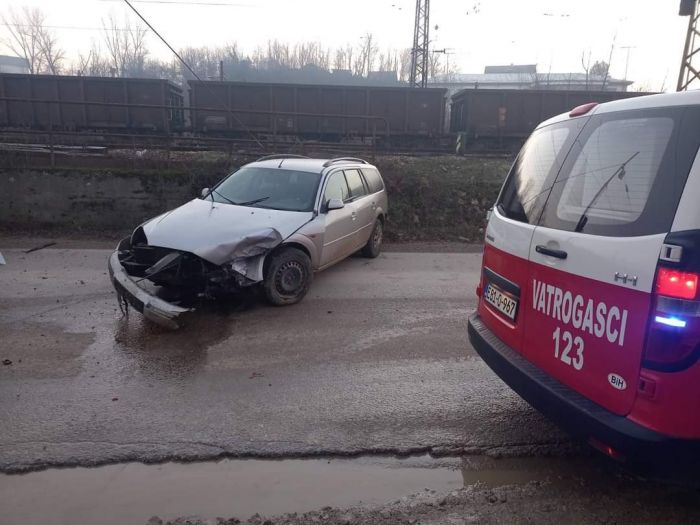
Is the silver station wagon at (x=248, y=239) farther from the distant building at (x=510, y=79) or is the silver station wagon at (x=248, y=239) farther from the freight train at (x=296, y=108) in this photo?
the distant building at (x=510, y=79)

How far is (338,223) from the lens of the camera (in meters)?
6.94

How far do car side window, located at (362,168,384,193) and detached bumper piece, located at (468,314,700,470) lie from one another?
5521mm

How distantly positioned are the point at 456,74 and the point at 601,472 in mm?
89377

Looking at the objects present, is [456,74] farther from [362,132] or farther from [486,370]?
[486,370]

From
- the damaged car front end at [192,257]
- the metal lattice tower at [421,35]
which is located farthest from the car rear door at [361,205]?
the metal lattice tower at [421,35]

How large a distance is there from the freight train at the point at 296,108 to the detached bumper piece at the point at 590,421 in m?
17.2

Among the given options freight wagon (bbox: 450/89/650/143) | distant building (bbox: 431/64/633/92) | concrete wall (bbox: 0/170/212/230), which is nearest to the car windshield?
concrete wall (bbox: 0/170/212/230)

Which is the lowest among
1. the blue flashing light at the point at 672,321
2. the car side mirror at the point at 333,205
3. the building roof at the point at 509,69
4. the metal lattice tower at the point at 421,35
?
the car side mirror at the point at 333,205

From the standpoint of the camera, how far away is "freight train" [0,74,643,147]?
63.7 feet

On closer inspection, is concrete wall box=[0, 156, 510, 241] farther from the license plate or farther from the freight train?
the freight train

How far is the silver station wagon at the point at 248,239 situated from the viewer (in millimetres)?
5184

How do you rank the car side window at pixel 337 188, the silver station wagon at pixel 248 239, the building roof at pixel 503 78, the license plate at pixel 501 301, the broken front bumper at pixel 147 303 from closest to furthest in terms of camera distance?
the license plate at pixel 501 301 < the broken front bumper at pixel 147 303 < the silver station wagon at pixel 248 239 < the car side window at pixel 337 188 < the building roof at pixel 503 78

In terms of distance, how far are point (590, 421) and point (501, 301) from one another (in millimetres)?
1109

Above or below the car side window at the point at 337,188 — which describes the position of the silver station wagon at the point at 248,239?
below
